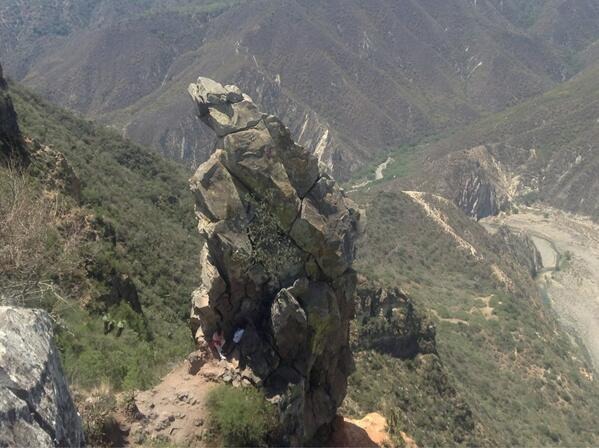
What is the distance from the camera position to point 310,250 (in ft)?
56.5

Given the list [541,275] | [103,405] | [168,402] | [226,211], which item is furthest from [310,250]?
[541,275]

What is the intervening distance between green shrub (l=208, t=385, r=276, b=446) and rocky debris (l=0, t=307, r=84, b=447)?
235 inches

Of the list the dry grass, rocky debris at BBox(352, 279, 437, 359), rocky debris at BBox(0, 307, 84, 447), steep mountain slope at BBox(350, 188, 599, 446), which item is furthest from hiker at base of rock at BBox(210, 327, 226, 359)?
rocky debris at BBox(352, 279, 437, 359)

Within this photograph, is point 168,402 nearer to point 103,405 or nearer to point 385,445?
point 103,405

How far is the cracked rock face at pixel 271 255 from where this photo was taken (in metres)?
16.6

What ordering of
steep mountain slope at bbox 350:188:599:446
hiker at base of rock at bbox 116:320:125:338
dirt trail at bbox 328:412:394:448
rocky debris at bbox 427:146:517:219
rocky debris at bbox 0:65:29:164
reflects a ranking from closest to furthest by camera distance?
dirt trail at bbox 328:412:394:448
hiker at base of rock at bbox 116:320:125:338
rocky debris at bbox 0:65:29:164
steep mountain slope at bbox 350:188:599:446
rocky debris at bbox 427:146:517:219

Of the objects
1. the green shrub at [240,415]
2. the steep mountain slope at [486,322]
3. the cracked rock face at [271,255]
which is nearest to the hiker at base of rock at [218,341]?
the cracked rock face at [271,255]

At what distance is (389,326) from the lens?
35.3m

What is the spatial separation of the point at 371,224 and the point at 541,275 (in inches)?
1362

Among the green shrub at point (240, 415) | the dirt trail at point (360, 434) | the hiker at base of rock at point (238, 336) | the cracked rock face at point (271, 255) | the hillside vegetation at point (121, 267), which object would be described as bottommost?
the hillside vegetation at point (121, 267)

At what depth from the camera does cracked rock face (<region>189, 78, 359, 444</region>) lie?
1659cm

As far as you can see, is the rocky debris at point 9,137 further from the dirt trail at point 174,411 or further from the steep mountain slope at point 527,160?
the steep mountain slope at point 527,160

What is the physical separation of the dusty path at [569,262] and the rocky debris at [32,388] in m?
70.8

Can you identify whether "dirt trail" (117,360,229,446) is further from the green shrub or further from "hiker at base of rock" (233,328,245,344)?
"hiker at base of rock" (233,328,245,344)
